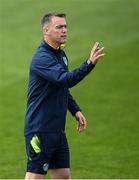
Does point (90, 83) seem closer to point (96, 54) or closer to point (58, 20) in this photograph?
point (58, 20)

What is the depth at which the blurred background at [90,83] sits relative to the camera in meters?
13.8

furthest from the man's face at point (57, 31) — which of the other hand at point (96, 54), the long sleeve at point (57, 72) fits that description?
the other hand at point (96, 54)

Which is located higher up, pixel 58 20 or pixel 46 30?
pixel 58 20

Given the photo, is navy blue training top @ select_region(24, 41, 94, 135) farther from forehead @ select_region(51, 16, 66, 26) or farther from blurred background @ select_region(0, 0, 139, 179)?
blurred background @ select_region(0, 0, 139, 179)

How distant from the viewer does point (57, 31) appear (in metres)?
9.54

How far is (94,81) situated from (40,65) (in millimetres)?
10675

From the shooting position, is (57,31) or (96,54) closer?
(96,54)

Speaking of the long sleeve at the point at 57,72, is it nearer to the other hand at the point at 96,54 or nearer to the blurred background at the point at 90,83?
the other hand at the point at 96,54

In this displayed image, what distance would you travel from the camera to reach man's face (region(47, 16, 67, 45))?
955cm

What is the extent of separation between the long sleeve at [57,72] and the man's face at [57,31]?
0.24 metres

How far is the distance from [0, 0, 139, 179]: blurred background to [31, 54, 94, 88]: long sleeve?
11.7ft

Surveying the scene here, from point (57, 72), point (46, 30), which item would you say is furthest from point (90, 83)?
point (57, 72)

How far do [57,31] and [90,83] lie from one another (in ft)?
34.1

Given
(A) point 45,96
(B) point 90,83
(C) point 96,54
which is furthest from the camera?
(B) point 90,83
